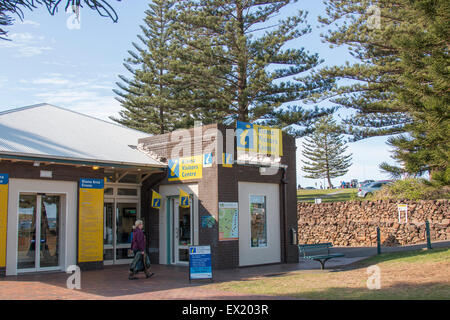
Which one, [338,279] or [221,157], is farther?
[221,157]

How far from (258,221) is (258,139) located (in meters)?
2.58

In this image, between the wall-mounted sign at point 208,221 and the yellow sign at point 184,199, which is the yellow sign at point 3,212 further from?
the wall-mounted sign at point 208,221

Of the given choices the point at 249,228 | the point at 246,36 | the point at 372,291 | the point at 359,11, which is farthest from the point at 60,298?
the point at 359,11

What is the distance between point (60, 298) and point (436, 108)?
1015 centimetres

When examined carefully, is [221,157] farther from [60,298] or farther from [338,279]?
[60,298]

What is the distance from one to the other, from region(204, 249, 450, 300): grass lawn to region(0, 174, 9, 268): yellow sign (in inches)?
214

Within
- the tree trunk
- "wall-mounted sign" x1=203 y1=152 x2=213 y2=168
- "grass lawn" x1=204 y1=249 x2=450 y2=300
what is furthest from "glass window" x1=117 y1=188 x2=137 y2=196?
the tree trunk

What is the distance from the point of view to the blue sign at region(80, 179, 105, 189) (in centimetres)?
1341

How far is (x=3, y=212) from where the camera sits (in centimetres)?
1170

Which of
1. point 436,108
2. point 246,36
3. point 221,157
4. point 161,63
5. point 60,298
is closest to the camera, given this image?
point 60,298

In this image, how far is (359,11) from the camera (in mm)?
26391

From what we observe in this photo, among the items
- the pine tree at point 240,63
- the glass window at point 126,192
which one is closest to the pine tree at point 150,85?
the pine tree at point 240,63

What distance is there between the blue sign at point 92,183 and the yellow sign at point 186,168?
2.18m
